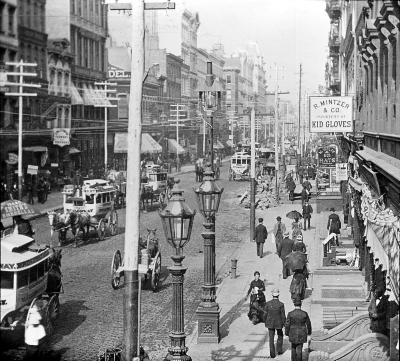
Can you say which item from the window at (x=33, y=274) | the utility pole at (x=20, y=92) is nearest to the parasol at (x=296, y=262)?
the window at (x=33, y=274)

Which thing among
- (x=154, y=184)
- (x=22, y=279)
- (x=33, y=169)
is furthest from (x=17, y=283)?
(x=154, y=184)

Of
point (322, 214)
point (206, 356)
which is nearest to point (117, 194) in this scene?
point (322, 214)

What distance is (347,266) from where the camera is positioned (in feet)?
78.2

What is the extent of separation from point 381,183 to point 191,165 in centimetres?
2740

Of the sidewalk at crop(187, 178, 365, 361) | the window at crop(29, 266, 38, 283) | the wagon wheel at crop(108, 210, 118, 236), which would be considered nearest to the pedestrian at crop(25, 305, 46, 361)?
the window at crop(29, 266, 38, 283)

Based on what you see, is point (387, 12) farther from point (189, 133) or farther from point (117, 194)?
point (117, 194)

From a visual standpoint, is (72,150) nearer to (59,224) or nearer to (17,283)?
(17,283)

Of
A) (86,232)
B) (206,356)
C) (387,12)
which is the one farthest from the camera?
(86,232)

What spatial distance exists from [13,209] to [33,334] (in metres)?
1.16

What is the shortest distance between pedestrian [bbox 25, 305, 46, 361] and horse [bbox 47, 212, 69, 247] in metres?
14.6

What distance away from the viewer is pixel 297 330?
13.7 meters

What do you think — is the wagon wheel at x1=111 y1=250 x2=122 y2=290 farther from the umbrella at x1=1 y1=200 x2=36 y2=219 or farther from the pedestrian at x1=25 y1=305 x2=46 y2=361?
the umbrella at x1=1 y1=200 x2=36 y2=219

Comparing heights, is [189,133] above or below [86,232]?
above

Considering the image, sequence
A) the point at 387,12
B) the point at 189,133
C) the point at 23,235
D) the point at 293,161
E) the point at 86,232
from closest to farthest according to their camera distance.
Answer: the point at 23,235, the point at 387,12, the point at 86,232, the point at 189,133, the point at 293,161
